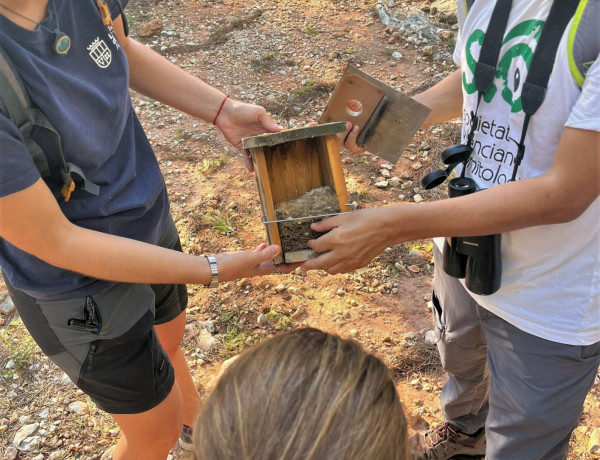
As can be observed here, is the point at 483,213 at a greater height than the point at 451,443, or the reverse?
the point at 483,213

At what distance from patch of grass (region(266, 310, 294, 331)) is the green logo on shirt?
2071mm

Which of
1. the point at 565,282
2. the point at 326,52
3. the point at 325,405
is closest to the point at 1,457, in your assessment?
the point at 325,405

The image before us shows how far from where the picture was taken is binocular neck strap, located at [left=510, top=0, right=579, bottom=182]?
1511 millimetres

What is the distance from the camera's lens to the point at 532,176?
170 centimetres

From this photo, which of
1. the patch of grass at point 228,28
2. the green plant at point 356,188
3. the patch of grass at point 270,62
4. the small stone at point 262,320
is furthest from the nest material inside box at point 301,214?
the patch of grass at point 228,28

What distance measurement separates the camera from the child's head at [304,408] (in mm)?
1004

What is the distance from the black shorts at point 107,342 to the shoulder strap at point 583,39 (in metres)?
1.57

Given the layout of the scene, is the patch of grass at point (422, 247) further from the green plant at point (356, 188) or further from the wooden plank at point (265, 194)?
the wooden plank at point (265, 194)

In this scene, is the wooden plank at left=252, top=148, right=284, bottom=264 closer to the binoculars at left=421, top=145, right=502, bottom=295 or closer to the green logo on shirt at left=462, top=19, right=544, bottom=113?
the binoculars at left=421, top=145, right=502, bottom=295

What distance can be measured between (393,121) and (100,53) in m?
1.16

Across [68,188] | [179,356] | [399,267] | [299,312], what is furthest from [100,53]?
[399,267]

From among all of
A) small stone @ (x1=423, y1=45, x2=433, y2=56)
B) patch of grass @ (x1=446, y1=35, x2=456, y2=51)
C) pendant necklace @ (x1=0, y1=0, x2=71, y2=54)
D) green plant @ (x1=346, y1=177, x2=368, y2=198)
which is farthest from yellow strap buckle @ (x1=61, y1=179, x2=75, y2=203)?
patch of grass @ (x1=446, y1=35, x2=456, y2=51)

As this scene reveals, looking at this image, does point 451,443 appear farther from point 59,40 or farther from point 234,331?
point 59,40

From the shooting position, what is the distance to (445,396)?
98.2 inches
